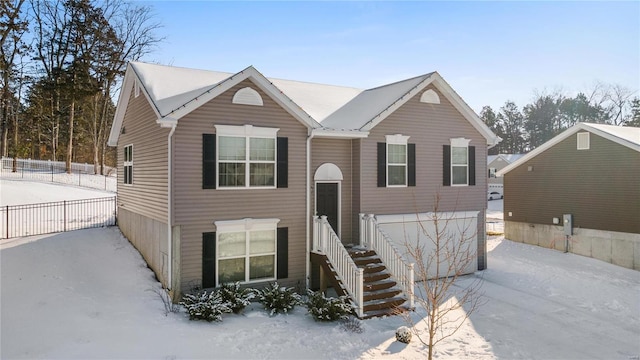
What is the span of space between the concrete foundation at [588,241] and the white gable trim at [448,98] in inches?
320

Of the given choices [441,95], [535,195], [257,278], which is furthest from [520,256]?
[257,278]

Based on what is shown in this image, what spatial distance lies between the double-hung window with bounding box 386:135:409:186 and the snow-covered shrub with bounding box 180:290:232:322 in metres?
7.64

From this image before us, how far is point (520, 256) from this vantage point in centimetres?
2058

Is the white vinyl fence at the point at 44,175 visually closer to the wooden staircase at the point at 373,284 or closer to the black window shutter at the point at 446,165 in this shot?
the wooden staircase at the point at 373,284

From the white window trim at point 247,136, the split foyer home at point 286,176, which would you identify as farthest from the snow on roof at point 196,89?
the white window trim at point 247,136

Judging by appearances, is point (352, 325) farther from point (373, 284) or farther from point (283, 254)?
point (283, 254)

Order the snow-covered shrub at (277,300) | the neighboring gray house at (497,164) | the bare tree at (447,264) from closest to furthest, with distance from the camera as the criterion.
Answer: the snow-covered shrub at (277,300), the bare tree at (447,264), the neighboring gray house at (497,164)

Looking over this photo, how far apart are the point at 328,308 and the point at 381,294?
2014mm

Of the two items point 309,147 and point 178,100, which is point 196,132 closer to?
point 178,100

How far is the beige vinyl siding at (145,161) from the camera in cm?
1193

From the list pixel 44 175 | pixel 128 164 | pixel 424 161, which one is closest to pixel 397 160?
pixel 424 161

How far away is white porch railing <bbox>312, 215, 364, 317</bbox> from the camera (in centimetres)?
1144

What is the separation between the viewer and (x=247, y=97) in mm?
12461

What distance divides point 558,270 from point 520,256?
2.63m
